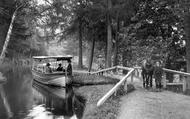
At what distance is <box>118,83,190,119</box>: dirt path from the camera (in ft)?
24.1

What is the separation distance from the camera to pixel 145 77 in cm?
1262

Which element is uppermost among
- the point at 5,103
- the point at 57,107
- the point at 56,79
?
the point at 56,79

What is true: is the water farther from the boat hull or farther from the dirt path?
the dirt path

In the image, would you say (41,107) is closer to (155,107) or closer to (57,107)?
(57,107)

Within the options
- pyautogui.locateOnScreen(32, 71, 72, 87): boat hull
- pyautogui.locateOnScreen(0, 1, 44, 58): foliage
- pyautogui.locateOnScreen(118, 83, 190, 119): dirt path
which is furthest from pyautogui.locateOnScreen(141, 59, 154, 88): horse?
pyautogui.locateOnScreen(0, 1, 44, 58): foliage

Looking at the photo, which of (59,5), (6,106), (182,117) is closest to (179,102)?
(182,117)

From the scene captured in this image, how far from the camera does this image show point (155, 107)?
331 inches

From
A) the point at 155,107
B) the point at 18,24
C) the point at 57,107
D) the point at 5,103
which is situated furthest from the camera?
the point at 18,24

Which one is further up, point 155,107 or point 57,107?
point 155,107

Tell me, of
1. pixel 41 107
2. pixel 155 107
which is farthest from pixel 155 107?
pixel 41 107

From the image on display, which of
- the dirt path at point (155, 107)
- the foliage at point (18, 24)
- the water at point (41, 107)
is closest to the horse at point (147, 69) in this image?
the dirt path at point (155, 107)

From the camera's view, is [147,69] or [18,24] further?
[18,24]

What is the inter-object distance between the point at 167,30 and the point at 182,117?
15.5 meters

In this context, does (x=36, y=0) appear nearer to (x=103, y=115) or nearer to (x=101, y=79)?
(x=101, y=79)
